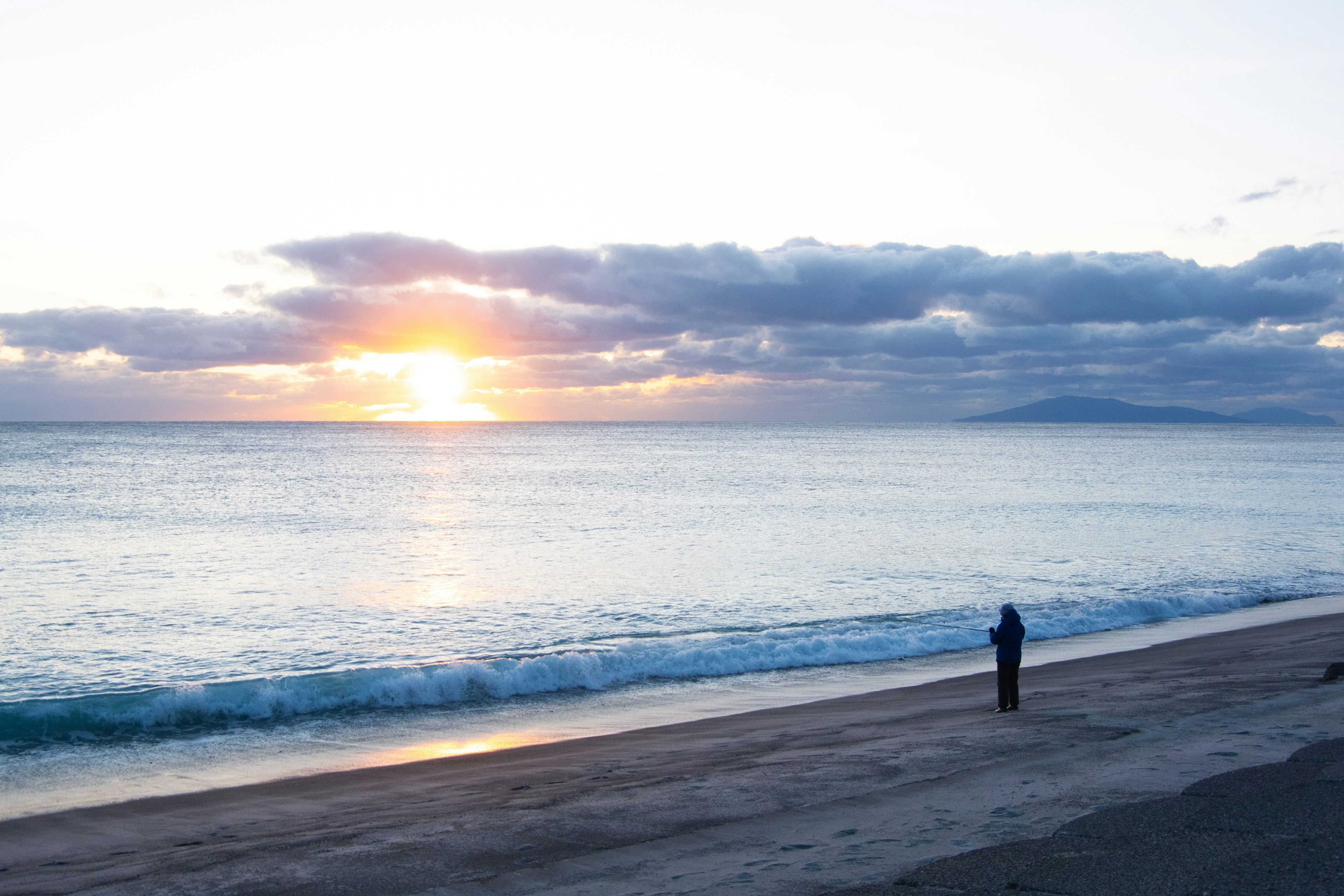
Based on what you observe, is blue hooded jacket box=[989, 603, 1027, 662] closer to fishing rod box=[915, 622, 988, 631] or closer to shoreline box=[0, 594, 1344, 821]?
shoreline box=[0, 594, 1344, 821]

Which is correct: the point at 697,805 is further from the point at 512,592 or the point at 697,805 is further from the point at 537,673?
the point at 512,592

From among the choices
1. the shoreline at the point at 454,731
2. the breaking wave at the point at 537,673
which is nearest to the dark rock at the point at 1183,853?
the shoreline at the point at 454,731

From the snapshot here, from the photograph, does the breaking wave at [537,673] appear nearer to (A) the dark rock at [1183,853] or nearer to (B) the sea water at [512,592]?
(B) the sea water at [512,592]

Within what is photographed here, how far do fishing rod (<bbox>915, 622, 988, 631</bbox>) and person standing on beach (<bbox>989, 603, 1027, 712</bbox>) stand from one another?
28.5 feet

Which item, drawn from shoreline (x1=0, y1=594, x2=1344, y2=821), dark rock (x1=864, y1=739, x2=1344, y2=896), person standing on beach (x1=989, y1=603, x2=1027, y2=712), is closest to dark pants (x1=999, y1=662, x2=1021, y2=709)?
person standing on beach (x1=989, y1=603, x2=1027, y2=712)

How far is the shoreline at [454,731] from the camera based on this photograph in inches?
480

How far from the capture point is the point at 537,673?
1852 cm

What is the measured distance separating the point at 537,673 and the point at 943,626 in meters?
10.9

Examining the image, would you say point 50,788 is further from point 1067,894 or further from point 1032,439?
point 1032,439

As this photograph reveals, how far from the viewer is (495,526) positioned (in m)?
44.7

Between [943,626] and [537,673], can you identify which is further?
[943,626]

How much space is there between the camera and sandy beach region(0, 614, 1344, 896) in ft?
24.2

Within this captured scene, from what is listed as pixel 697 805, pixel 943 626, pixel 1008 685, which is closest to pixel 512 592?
pixel 943 626

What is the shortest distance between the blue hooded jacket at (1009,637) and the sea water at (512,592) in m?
6.05
